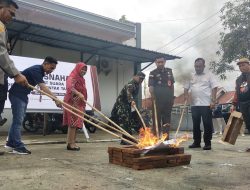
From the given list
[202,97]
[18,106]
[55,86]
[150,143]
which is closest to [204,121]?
[202,97]

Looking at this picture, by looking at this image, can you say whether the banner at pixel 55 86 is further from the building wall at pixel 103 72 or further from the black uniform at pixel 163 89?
the building wall at pixel 103 72

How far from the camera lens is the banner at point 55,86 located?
29.1 feet

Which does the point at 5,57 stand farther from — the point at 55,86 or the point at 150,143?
the point at 55,86

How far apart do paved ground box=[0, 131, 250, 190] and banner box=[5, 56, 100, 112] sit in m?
3.60

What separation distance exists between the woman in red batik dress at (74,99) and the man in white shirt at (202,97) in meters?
2.35

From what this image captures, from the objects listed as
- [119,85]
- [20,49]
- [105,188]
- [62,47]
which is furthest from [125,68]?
[105,188]

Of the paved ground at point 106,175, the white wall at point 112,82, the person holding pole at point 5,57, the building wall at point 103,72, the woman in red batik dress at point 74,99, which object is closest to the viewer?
the paved ground at point 106,175

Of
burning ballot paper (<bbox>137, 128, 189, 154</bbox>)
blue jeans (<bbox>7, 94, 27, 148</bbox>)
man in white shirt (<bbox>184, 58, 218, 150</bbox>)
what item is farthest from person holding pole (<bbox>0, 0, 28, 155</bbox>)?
man in white shirt (<bbox>184, 58, 218, 150</bbox>)

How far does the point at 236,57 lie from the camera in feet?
60.1

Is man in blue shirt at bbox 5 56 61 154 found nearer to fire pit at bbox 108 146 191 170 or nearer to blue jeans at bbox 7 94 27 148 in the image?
blue jeans at bbox 7 94 27 148

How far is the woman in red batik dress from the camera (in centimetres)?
655

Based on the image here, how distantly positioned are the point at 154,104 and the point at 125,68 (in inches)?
403

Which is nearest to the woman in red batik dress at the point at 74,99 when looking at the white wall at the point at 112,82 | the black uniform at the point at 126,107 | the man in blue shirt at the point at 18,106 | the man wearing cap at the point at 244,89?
the man in blue shirt at the point at 18,106

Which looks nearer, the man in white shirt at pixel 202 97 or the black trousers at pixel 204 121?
the black trousers at pixel 204 121
